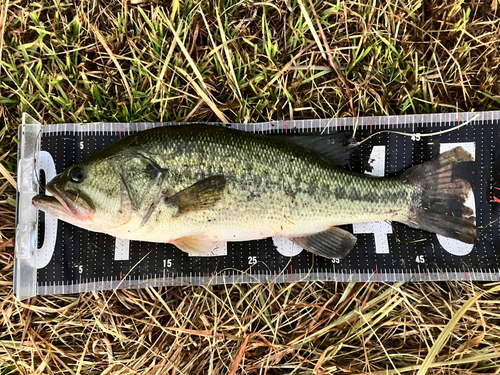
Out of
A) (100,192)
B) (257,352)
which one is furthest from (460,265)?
(100,192)

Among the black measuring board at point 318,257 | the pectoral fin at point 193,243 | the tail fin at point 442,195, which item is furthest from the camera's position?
the black measuring board at point 318,257

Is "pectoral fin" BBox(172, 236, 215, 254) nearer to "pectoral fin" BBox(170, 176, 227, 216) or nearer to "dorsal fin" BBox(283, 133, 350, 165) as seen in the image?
"pectoral fin" BBox(170, 176, 227, 216)

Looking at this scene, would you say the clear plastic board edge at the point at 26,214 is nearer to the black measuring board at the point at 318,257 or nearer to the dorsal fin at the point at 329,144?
the black measuring board at the point at 318,257

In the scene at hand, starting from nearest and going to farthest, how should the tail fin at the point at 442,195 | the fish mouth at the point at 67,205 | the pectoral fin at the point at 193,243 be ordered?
the fish mouth at the point at 67,205 → the pectoral fin at the point at 193,243 → the tail fin at the point at 442,195

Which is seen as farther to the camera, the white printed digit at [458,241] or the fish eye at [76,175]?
the white printed digit at [458,241]

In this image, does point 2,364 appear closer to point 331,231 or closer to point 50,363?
point 50,363

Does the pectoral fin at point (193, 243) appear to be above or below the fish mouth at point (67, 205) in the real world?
below

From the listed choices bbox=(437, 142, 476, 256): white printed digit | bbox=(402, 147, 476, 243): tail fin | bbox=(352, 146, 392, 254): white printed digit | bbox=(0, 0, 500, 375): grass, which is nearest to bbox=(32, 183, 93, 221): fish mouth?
bbox=(0, 0, 500, 375): grass

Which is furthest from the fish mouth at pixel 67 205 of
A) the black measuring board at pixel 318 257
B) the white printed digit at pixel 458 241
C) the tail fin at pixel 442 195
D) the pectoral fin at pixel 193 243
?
the white printed digit at pixel 458 241
